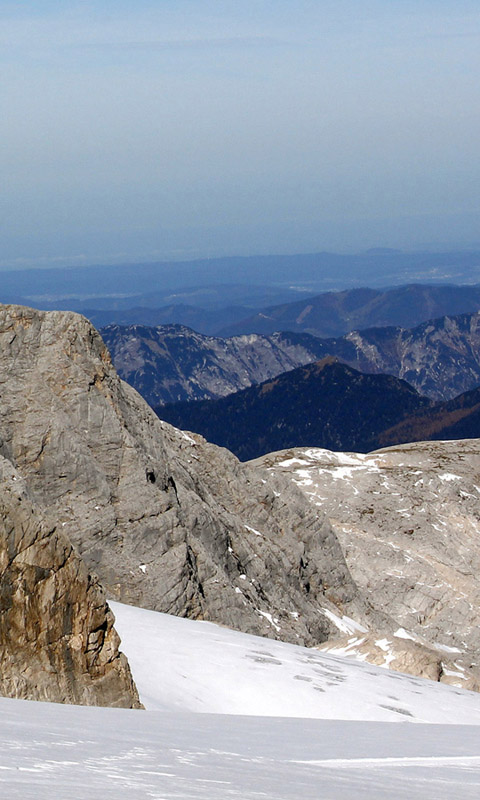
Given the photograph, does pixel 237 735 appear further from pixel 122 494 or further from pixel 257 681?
pixel 122 494

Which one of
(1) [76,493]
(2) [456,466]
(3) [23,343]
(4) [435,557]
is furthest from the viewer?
(2) [456,466]

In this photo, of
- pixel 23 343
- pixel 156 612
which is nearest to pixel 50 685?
pixel 156 612

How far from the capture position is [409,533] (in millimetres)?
96438

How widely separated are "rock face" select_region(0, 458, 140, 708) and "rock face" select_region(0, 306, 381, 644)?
16753 mm

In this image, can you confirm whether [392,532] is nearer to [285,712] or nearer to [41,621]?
[285,712]

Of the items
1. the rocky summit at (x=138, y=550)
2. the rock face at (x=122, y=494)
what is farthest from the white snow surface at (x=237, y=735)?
the rock face at (x=122, y=494)

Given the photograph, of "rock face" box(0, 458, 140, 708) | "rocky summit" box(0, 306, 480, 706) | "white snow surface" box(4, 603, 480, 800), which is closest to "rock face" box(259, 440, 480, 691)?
"rocky summit" box(0, 306, 480, 706)

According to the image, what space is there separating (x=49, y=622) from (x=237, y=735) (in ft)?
26.3

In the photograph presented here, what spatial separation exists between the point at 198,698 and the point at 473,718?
12604 mm

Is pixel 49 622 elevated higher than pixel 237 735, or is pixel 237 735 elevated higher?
pixel 49 622

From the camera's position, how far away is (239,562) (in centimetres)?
5844

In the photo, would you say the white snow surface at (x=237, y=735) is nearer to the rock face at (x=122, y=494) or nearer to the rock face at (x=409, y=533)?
the rock face at (x=122, y=494)

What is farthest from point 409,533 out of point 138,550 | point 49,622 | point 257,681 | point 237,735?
point 237,735

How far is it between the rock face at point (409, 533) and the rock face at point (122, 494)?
20.8 ft
